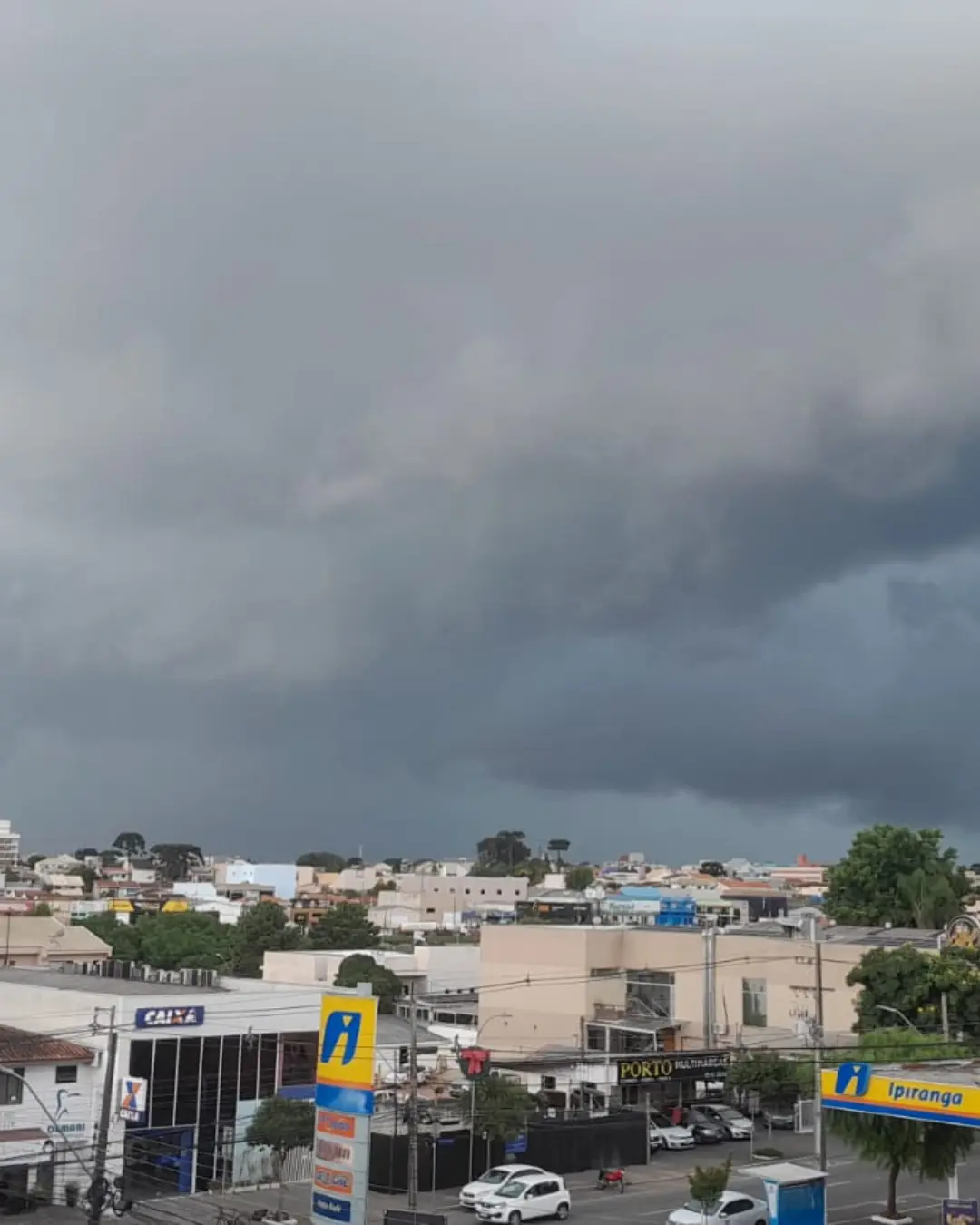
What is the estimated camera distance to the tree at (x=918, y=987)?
2589 inches

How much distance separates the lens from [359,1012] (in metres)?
36.9

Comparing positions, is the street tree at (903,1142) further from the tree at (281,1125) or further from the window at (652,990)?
the window at (652,990)

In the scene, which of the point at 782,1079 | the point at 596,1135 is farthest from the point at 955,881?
the point at 596,1135

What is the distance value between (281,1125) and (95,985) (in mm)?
16151

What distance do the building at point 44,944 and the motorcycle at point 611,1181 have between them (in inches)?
2409

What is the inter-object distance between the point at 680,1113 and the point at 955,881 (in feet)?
140

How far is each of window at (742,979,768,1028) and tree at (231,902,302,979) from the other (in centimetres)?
5372

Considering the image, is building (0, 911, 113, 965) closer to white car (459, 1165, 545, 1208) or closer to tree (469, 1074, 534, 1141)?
tree (469, 1074, 534, 1141)

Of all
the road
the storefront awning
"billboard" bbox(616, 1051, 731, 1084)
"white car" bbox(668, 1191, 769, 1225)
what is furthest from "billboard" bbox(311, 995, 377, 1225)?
"billboard" bbox(616, 1051, 731, 1084)

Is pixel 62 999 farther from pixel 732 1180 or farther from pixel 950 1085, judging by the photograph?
pixel 950 1085

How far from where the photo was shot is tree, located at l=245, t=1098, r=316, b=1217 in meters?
49.1

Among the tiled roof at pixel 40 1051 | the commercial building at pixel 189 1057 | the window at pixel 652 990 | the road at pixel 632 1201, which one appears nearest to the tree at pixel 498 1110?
the road at pixel 632 1201

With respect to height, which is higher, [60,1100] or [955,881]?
[955,881]

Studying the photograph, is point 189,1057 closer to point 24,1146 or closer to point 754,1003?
point 24,1146
